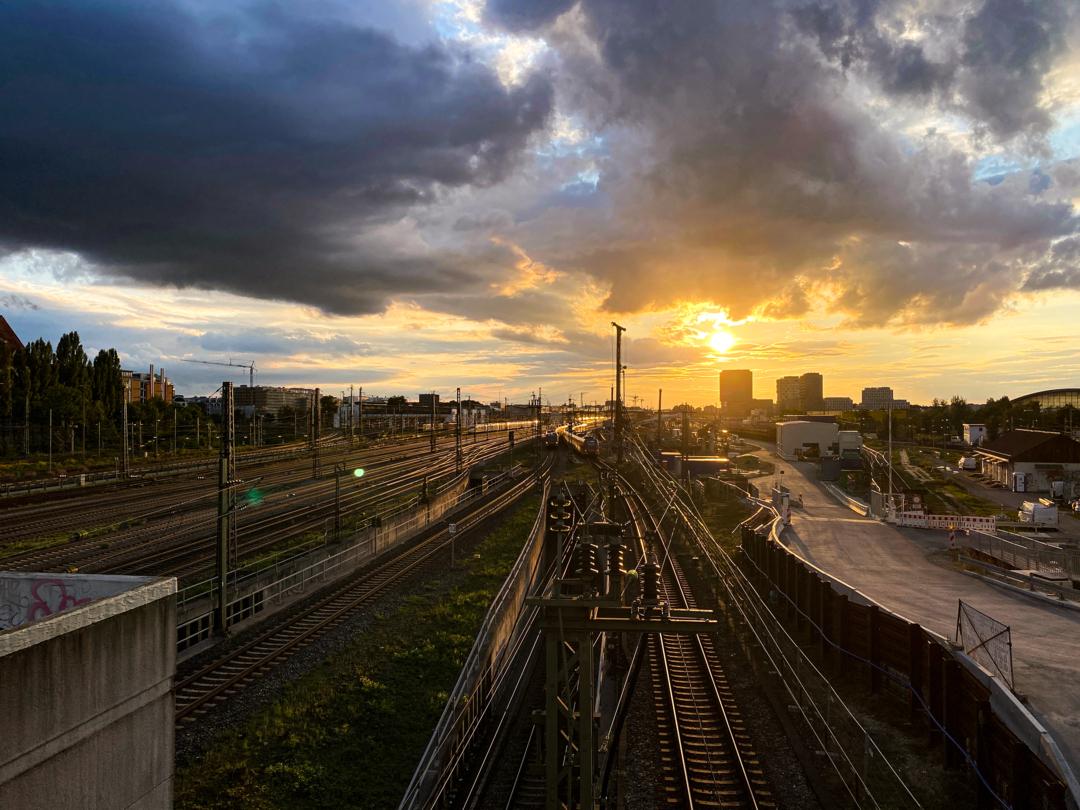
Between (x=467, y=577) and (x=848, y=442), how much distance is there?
206 feet

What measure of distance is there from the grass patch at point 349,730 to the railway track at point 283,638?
1500mm

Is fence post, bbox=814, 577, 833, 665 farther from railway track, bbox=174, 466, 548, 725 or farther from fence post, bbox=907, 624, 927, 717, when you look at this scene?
railway track, bbox=174, 466, 548, 725

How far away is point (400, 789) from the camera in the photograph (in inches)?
521

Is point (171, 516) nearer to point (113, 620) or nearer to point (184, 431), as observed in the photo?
point (113, 620)

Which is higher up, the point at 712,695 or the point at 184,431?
the point at 184,431

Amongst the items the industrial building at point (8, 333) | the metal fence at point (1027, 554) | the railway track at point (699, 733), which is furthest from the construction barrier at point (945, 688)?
the industrial building at point (8, 333)

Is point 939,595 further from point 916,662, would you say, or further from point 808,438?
point 808,438

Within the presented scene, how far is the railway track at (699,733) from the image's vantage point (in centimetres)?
1305

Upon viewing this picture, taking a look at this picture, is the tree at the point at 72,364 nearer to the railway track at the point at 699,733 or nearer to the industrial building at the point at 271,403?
the industrial building at the point at 271,403

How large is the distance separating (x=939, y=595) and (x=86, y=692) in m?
24.9

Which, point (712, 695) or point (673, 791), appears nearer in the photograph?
point (673, 791)

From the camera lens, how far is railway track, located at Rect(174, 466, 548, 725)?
1652cm

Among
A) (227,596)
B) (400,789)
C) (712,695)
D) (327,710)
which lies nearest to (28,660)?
(400,789)

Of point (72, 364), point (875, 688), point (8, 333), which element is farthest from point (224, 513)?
point (8, 333)
